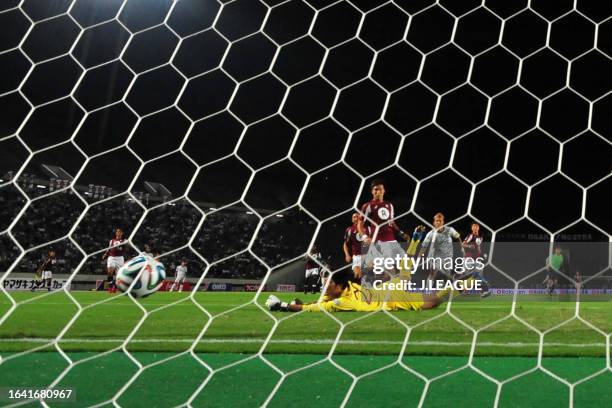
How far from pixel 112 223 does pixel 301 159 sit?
3081 mm

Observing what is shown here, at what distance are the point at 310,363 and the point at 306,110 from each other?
5623 millimetres

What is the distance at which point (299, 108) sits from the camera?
7.26 m

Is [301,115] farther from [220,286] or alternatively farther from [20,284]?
[20,284]

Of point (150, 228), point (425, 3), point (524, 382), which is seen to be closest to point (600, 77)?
point (425, 3)

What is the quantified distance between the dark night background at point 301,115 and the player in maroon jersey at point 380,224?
1.80 meters

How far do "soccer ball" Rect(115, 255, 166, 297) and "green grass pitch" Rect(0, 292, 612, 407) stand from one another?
182 mm

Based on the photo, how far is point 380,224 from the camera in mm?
2930

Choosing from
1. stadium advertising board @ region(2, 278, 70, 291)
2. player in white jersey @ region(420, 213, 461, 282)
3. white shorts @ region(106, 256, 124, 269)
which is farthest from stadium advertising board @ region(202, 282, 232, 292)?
player in white jersey @ region(420, 213, 461, 282)

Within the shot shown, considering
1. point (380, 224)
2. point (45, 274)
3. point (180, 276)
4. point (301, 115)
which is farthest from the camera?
point (180, 276)

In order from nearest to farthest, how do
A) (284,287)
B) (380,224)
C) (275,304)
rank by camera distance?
(380,224), (275,304), (284,287)

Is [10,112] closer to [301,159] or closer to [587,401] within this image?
[301,159]

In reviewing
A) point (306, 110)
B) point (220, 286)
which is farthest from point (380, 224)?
point (220, 286)

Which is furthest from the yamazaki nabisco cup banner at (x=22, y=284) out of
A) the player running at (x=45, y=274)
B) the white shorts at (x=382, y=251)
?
the white shorts at (x=382, y=251)

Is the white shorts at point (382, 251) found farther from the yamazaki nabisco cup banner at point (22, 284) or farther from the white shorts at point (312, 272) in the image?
the yamazaki nabisco cup banner at point (22, 284)
